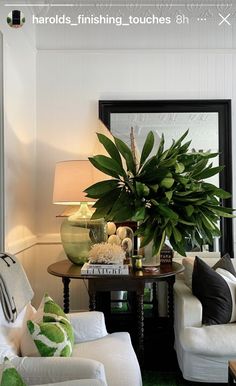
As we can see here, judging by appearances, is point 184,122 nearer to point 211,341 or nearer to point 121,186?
point 121,186

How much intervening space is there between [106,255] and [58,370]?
1022 mm

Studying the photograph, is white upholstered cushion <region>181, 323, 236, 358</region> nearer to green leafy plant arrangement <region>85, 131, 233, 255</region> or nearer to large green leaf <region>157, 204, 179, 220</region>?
green leafy plant arrangement <region>85, 131, 233, 255</region>

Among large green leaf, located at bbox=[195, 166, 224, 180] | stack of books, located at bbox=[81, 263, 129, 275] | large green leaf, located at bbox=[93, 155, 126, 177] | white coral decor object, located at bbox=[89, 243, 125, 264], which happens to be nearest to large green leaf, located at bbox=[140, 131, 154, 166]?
large green leaf, located at bbox=[93, 155, 126, 177]

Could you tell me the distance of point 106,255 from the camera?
2.32 m

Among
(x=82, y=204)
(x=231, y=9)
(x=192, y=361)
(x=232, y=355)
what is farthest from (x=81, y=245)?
(x=231, y=9)

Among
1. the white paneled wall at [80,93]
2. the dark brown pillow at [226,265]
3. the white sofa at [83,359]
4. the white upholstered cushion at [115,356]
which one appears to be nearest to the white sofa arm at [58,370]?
the white sofa at [83,359]

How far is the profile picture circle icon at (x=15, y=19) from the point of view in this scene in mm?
2596

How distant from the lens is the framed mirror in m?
3.20

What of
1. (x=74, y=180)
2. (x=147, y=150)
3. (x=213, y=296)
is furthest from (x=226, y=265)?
(x=74, y=180)

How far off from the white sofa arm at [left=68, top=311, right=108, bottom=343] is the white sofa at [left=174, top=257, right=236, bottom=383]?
21.3 inches

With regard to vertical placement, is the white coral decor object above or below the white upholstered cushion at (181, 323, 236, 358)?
above

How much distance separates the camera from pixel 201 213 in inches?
98.6

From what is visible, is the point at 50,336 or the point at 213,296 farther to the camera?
the point at 213,296

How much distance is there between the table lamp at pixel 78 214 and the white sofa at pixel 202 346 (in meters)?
0.80
